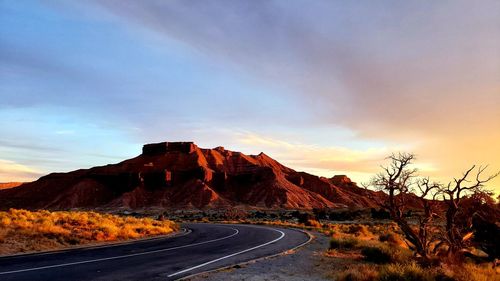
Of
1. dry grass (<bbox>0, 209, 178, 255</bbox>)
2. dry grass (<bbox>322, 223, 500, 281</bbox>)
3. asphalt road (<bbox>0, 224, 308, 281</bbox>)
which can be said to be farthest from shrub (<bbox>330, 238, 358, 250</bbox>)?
dry grass (<bbox>0, 209, 178, 255</bbox>)

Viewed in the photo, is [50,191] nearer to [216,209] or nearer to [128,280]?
[216,209]

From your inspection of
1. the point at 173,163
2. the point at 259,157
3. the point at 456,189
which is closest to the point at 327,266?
the point at 456,189

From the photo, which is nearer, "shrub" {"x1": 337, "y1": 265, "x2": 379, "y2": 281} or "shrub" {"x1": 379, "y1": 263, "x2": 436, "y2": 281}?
"shrub" {"x1": 379, "y1": 263, "x2": 436, "y2": 281}

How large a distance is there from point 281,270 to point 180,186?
128m

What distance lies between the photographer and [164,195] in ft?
440

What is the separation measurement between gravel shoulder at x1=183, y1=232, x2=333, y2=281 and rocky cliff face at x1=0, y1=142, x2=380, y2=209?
10699 centimetres

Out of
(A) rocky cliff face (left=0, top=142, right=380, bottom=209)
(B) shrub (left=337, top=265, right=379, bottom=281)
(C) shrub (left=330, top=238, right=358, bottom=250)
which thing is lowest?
(B) shrub (left=337, top=265, right=379, bottom=281)

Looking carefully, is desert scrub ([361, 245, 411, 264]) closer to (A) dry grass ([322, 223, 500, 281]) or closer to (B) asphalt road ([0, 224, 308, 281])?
(A) dry grass ([322, 223, 500, 281])

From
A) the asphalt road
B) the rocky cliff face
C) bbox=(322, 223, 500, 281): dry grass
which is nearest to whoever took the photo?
bbox=(322, 223, 500, 281): dry grass

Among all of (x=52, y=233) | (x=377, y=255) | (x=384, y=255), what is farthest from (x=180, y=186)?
(x=384, y=255)

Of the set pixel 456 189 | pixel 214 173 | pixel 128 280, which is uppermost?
pixel 214 173

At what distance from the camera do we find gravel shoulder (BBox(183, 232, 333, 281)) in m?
12.9

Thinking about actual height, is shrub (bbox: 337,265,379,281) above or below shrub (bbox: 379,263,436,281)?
below

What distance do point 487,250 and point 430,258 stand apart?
6.59 m
